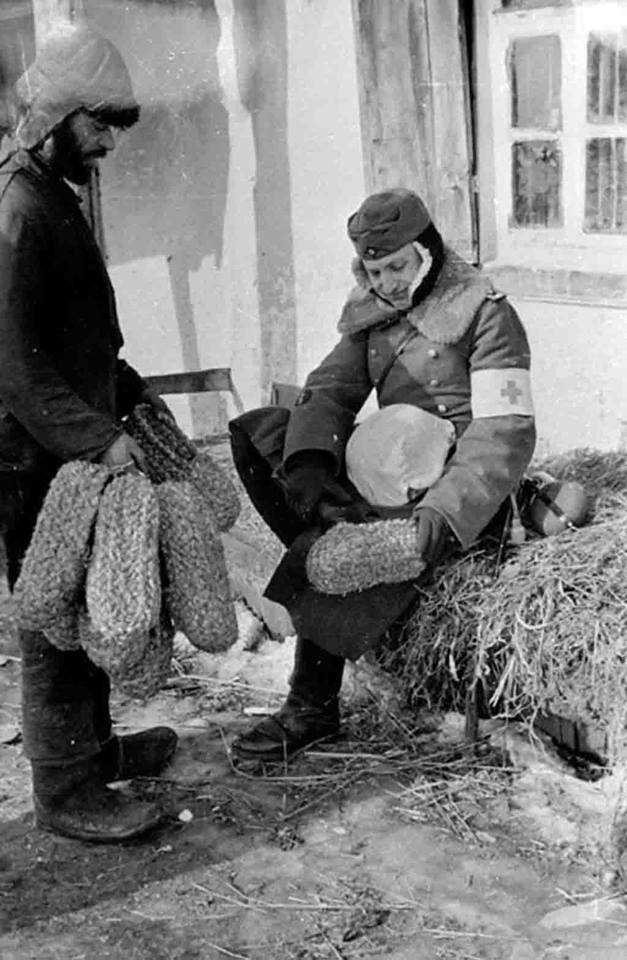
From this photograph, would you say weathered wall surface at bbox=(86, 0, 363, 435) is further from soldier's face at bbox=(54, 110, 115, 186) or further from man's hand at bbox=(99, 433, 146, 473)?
man's hand at bbox=(99, 433, 146, 473)

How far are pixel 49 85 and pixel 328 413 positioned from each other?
4.91 feet

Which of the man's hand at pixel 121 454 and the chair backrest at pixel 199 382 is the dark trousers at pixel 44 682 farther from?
the chair backrest at pixel 199 382

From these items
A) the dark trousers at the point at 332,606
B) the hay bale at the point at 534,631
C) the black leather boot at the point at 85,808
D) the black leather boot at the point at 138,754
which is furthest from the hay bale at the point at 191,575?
the hay bale at the point at 534,631

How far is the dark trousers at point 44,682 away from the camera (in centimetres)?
396

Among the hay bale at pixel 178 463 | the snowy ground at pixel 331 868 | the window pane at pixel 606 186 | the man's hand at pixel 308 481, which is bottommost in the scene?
the snowy ground at pixel 331 868

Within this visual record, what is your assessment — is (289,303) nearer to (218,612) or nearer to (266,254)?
(266,254)

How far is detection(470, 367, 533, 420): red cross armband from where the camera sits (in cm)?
428

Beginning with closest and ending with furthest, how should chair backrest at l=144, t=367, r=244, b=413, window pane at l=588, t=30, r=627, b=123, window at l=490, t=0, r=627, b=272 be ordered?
window pane at l=588, t=30, r=627, b=123 → window at l=490, t=0, r=627, b=272 → chair backrest at l=144, t=367, r=244, b=413

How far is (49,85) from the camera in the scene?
373cm

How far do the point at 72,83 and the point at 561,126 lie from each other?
2.71 m

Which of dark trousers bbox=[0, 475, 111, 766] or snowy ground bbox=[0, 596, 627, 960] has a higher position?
dark trousers bbox=[0, 475, 111, 766]

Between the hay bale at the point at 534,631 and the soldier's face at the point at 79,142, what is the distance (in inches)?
68.3

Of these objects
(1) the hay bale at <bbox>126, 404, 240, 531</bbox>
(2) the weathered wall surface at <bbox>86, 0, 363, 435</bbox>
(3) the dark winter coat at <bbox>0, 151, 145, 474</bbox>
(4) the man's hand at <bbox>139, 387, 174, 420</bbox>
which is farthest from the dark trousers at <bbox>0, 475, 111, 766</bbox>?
(2) the weathered wall surface at <bbox>86, 0, 363, 435</bbox>

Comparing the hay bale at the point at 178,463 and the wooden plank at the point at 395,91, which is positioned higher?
the wooden plank at the point at 395,91
